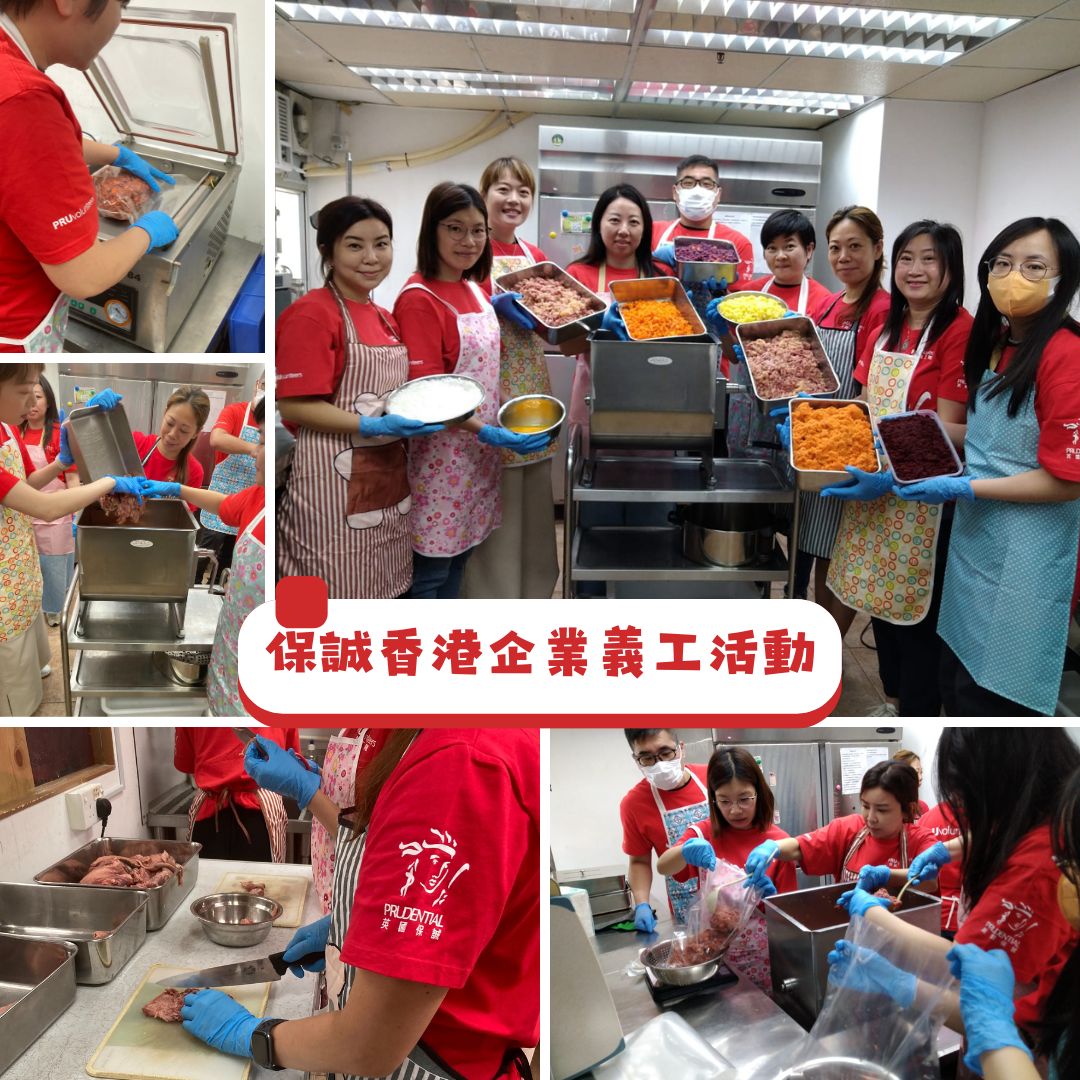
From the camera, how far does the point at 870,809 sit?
133cm

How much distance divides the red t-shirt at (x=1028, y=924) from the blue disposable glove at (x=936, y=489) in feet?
1.56

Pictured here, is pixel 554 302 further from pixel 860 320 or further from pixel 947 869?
pixel 947 869

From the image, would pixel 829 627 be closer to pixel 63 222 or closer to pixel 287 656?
pixel 287 656

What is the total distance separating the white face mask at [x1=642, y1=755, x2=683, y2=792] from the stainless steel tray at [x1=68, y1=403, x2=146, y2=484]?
33.2 inches

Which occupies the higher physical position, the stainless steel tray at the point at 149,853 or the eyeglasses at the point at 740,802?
the eyeglasses at the point at 740,802

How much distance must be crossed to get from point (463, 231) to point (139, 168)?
0.55m

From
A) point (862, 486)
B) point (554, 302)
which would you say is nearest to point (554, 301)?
point (554, 302)

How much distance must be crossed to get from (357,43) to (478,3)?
0.15 meters

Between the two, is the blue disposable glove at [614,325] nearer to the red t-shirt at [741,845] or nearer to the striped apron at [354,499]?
the striped apron at [354,499]

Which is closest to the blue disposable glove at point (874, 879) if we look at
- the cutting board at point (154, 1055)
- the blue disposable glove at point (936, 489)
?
the blue disposable glove at point (936, 489)

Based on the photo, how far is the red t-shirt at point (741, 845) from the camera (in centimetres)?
135

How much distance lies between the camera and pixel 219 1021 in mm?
1210

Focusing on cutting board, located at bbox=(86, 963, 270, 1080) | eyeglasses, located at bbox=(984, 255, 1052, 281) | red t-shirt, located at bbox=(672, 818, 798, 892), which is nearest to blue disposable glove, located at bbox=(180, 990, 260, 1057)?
cutting board, located at bbox=(86, 963, 270, 1080)

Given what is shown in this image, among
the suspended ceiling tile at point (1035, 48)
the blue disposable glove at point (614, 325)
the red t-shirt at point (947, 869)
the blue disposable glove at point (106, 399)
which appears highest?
the suspended ceiling tile at point (1035, 48)
